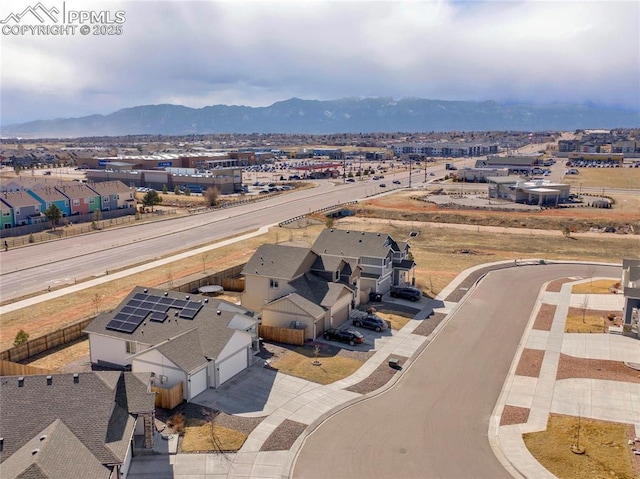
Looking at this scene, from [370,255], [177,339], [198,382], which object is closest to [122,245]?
[370,255]

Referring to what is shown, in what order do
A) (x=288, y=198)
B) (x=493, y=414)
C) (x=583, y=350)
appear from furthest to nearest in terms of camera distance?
1. (x=288, y=198)
2. (x=583, y=350)
3. (x=493, y=414)

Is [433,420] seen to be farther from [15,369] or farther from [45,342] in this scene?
[45,342]

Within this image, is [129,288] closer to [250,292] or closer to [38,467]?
[250,292]

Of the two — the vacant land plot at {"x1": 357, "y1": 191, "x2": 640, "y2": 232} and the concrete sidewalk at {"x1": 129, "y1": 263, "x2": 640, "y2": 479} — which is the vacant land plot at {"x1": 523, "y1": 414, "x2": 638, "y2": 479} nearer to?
the concrete sidewalk at {"x1": 129, "y1": 263, "x2": 640, "y2": 479}

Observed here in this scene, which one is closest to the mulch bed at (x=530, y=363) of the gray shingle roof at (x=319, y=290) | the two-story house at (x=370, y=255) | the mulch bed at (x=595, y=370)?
the mulch bed at (x=595, y=370)

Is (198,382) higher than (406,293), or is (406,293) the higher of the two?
(198,382)

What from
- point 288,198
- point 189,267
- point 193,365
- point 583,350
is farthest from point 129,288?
point 288,198
